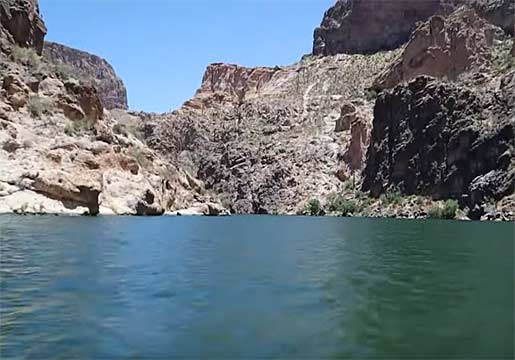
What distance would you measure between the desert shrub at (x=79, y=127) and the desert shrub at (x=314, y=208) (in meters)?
58.8

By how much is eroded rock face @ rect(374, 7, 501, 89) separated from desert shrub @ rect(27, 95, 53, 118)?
3358 inches

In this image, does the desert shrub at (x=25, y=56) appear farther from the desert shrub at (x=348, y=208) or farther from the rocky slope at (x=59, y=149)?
the desert shrub at (x=348, y=208)

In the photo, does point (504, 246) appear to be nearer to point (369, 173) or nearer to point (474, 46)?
point (369, 173)

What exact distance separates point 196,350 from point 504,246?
2547 centimetres

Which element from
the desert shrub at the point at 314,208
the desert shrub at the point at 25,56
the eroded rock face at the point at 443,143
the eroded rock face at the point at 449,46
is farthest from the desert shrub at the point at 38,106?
the eroded rock face at the point at 449,46

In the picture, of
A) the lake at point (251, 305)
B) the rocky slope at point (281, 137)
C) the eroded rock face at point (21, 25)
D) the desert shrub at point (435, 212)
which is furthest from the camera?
the rocky slope at point (281, 137)

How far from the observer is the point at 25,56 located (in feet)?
251

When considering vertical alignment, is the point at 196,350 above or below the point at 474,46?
below

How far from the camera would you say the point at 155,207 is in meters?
74.3

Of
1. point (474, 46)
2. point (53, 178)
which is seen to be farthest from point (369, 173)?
point (53, 178)

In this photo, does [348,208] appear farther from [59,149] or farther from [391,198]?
[59,149]

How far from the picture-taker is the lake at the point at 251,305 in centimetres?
1155

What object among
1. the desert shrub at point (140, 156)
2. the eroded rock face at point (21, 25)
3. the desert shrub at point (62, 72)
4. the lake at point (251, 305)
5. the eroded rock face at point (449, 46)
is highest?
the eroded rock face at point (449, 46)

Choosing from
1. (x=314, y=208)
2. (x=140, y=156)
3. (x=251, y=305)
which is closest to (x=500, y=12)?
(x=314, y=208)
